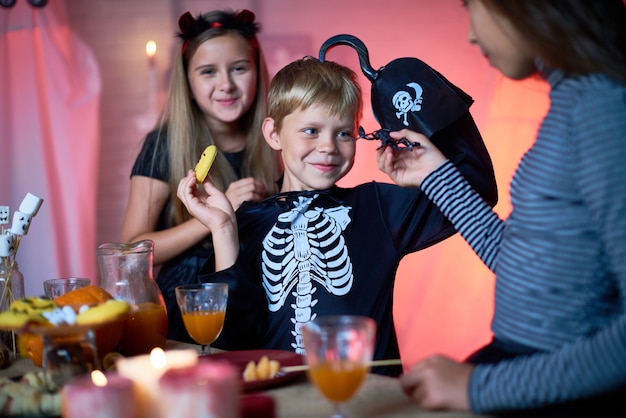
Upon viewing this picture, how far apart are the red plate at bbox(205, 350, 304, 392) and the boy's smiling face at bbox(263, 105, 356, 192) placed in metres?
0.67

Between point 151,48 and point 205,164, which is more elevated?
point 151,48

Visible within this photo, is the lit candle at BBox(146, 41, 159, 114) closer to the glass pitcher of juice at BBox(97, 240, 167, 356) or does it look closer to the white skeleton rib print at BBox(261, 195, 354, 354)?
the white skeleton rib print at BBox(261, 195, 354, 354)

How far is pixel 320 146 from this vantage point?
200cm

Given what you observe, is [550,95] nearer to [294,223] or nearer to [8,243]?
[294,223]

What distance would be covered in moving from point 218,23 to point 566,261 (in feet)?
6.16

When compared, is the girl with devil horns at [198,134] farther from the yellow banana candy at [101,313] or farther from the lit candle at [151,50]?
the yellow banana candy at [101,313]

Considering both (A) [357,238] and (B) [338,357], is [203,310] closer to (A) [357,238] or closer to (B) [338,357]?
→ (B) [338,357]

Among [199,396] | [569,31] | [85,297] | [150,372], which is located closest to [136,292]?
[85,297]

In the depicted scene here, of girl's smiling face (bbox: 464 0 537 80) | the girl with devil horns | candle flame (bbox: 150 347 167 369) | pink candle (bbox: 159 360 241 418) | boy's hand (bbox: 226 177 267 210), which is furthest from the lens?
the girl with devil horns

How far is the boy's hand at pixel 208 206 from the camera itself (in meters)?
1.91

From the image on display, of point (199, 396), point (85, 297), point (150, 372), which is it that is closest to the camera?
point (199, 396)

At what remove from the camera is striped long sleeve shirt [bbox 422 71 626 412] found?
3.43 ft

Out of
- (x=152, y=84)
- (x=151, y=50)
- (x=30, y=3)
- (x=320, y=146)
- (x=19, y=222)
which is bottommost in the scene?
(x=19, y=222)

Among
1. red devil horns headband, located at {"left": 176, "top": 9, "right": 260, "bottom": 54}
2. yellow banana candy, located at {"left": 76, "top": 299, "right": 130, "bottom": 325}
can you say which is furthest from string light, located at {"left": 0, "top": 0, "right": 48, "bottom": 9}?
yellow banana candy, located at {"left": 76, "top": 299, "right": 130, "bottom": 325}
